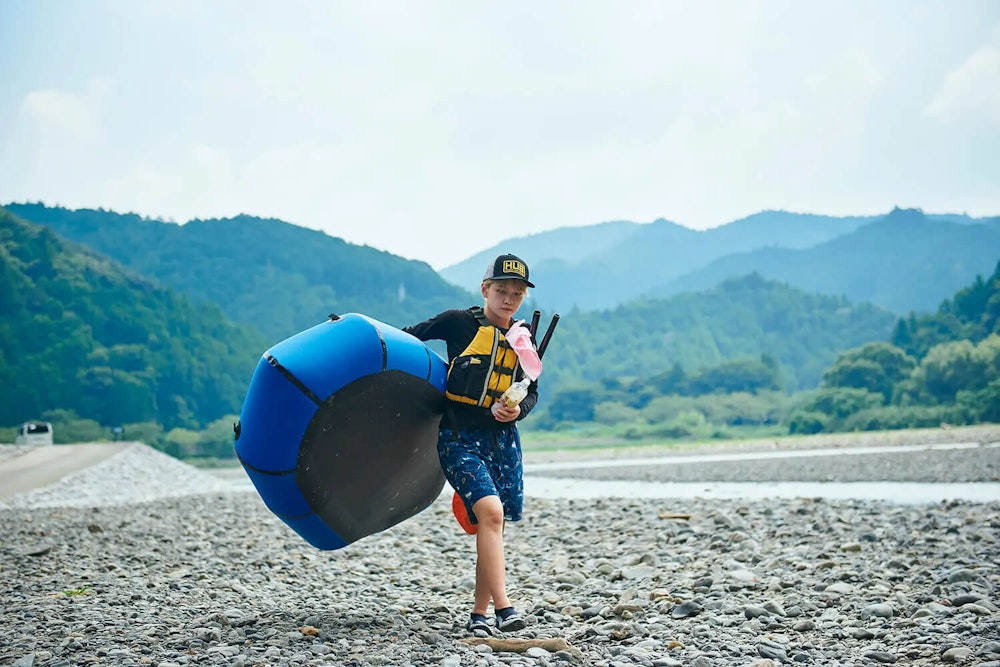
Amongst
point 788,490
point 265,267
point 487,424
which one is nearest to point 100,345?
point 265,267

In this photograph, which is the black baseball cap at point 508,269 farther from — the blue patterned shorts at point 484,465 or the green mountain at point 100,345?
the green mountain at point 100,345

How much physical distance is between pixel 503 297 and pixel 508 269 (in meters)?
0.17

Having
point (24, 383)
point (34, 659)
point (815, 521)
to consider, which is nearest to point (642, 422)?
point (24, 383)

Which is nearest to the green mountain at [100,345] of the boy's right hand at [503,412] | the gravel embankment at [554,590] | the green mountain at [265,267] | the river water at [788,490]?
the green mountain at [265,267]

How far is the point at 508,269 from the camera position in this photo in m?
5.94

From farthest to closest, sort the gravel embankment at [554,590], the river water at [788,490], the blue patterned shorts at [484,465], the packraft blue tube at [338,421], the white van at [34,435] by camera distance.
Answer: the white van at [34,435]
the river water at [788,490]
the packraft blue tube at [338,421]
the blue patterned shorts at [484,465]
the gravel embankment at [554,590]

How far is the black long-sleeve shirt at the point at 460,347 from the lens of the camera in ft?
19.8

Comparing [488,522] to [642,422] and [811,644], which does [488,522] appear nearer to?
[811,644]

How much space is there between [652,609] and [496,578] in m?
1.56

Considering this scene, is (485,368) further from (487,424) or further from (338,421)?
(338,421)

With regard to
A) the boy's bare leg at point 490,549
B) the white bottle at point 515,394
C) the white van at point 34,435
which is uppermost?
the white bottle at point 515,394

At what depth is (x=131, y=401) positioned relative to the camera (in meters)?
84.7

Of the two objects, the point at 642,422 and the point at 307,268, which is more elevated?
the point at 307,268

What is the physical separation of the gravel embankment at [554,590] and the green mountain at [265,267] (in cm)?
11424
